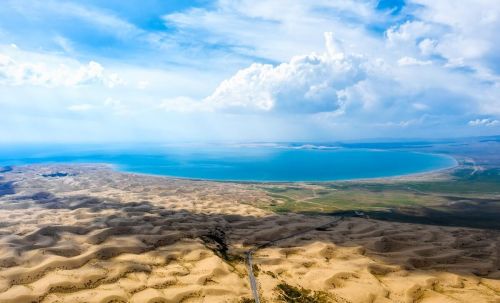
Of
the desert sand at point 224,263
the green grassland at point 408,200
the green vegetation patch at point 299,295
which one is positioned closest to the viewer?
the desert sand at point 224,263

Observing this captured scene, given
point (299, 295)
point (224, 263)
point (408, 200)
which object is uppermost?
point (224, 263)

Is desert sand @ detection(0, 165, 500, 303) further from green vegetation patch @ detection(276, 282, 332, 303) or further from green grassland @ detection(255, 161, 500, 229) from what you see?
green grassland @ detection(255, 161, 500, 229)

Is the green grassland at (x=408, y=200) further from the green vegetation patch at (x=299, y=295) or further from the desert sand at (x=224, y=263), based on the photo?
the green vegetation patch at (x=299, y=295)

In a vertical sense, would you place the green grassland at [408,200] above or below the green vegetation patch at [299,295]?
below

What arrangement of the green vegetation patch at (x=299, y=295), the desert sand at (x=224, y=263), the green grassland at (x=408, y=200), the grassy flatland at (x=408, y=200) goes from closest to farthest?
1. the desert sand at (x=224, y=263)
2. the green vegetation patch at (x=299, y=295)
3. the green grassland at (x=408, y=200)
4. the grassy flatland at (x=408, y=200)

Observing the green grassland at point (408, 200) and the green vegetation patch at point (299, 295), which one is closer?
the green vegetation patch at point (299, 295)

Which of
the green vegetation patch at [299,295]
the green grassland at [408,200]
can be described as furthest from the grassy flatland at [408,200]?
the green vegetation patch at [299,295]

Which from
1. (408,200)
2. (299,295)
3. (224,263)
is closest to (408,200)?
(408,200)

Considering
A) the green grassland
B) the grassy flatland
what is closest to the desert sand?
the green grassland

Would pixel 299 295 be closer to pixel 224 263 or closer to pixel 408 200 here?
pixel 224 263

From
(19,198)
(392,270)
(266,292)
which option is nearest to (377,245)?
(392,270)

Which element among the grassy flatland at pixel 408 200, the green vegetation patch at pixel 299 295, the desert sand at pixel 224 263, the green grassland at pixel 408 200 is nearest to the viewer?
the desert sand at pixel 224 263

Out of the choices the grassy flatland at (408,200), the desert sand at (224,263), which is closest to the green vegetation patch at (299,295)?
the desert sand at (224,263)
